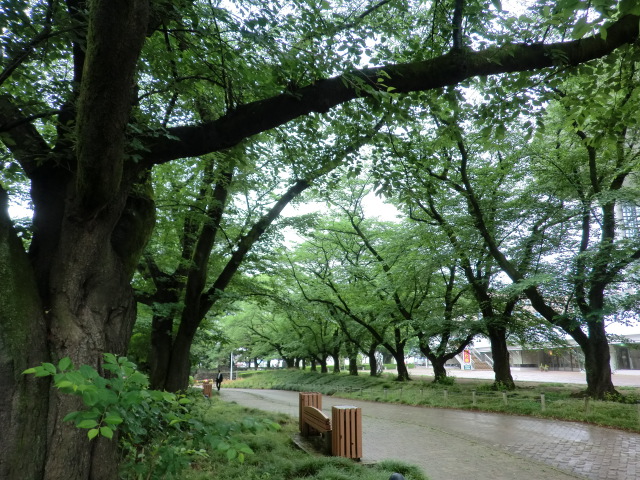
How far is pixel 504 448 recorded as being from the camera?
29.2ft

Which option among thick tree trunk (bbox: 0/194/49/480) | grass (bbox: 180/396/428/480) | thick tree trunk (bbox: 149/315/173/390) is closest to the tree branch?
thick tree trunk (bbox: 0/194/49/480)

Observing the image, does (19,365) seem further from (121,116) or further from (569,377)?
(569,377)

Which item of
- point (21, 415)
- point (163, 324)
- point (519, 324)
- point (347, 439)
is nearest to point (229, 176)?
point (163, 324)

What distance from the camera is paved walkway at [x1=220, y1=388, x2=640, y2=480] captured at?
281 inches

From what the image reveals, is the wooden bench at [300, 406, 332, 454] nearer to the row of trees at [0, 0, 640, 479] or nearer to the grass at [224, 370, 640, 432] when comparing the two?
the row of trees at [0, 0, 640, 479]

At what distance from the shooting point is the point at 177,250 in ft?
39.7

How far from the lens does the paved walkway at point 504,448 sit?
714 centimetres

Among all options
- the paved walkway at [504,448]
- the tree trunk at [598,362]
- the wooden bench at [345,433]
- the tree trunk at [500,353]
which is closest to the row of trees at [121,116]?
the wooden bench at [345,433]

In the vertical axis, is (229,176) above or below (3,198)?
above

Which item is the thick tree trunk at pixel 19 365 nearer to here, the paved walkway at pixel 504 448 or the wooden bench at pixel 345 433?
the wooden bench at pixel 345 433

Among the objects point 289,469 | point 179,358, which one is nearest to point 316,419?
point 289,469

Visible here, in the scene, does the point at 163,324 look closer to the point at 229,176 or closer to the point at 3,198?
the point at 229,176

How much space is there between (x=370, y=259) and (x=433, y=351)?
6.68m

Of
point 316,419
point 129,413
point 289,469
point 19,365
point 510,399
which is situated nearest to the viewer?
point 129,413
